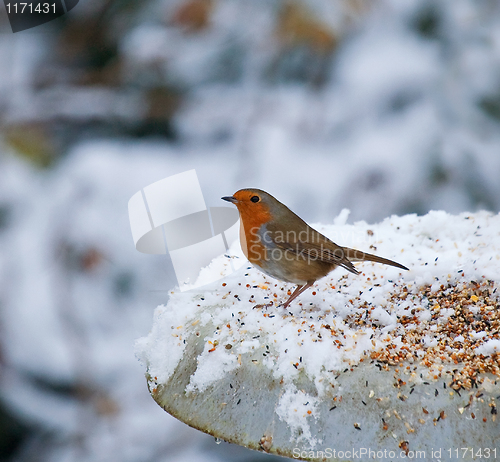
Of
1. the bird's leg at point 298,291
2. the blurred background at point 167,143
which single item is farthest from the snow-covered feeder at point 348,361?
the blurred background at point 167,143

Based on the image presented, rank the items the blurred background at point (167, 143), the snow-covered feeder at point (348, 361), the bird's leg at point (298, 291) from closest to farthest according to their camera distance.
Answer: the snow-covered feeder at point (348, 361), the bird's leg at point (298, 291), the blurred background at point (167, 143)

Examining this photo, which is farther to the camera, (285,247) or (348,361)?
(285,247)

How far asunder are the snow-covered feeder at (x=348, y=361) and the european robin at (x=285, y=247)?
0.12m

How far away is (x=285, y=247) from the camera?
2.19m

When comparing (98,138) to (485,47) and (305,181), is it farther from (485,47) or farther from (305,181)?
(485,47)

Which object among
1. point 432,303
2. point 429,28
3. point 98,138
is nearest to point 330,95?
point 429,28

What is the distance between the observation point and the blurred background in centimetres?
319

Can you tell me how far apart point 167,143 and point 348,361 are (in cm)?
272

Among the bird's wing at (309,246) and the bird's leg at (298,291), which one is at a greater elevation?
the bird's wing at (309,246)

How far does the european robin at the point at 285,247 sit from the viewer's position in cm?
212

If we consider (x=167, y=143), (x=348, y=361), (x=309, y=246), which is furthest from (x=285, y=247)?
(x=167, y=143)

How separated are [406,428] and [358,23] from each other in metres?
3.23

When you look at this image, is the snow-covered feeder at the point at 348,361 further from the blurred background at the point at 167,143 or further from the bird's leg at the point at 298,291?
the blurred background at the point at 167,143

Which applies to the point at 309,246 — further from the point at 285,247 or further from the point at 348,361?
the point at 348,361
